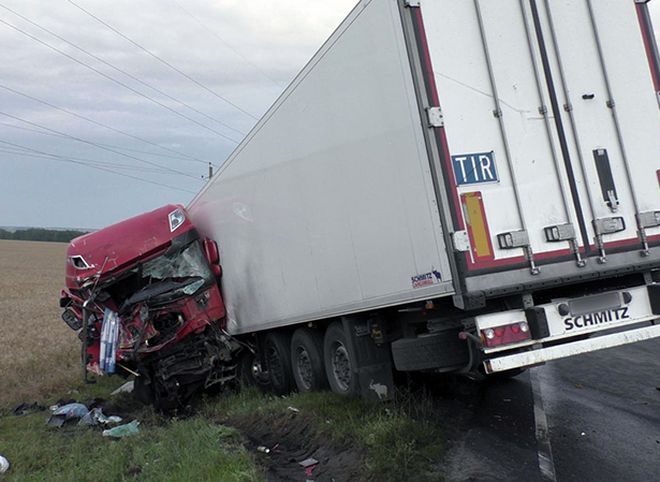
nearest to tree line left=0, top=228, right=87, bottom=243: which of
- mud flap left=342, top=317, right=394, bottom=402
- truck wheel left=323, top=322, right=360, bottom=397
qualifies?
truck wheel left=323, top=322, right=360, bottom=397

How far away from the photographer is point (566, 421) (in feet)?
20.0

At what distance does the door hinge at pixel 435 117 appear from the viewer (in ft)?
16.4

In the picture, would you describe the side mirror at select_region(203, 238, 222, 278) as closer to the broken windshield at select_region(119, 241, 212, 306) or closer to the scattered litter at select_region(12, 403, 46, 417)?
the broken windshield at select_region(119, 241, 212, 306)

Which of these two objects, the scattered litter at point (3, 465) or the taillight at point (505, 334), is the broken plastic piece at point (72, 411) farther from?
the taillight at point (505, 334)

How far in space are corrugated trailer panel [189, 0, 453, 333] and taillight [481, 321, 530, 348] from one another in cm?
48

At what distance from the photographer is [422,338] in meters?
5.78

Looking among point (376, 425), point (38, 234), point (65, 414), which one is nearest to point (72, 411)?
point (65, 414)

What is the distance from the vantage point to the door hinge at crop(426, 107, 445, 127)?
5012 mm

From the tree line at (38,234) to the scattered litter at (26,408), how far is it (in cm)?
7961

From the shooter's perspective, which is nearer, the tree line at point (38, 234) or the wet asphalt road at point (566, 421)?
the wet asphalt road at point (566, 421)

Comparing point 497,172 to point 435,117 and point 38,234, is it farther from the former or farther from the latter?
point 38,234

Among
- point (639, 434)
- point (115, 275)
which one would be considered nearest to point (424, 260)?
point (639, 434)

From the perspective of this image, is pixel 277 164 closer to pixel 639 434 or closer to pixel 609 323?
pixel 609 323

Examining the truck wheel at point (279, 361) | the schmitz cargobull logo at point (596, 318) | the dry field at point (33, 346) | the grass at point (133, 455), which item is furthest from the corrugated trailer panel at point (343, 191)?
the dry field at point (33, 346)
